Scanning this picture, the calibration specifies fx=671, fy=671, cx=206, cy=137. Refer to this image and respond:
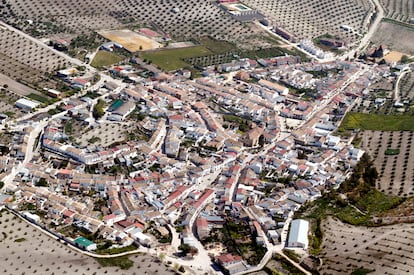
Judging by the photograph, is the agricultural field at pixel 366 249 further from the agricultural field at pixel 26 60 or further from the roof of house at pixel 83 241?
the agricultural field at pixel 26 60

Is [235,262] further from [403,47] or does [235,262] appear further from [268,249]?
[403,47]

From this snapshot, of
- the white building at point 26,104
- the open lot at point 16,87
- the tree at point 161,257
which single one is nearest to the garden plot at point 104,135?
the white building at point 26,104

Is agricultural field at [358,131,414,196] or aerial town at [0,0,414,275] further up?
agricultural field at [358,131,414,196]

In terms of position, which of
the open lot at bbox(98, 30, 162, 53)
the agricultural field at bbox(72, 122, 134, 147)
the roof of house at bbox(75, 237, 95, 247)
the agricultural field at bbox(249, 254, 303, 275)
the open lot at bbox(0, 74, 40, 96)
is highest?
the agricultural field at bbox(249, 254, 303, 275)

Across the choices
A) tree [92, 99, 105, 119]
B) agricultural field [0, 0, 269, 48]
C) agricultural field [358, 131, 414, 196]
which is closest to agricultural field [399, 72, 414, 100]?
agricultural field [358, 131, 414, 196]

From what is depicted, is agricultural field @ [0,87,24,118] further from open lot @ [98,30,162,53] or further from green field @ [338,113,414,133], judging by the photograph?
green field @ [338,113,414,133]

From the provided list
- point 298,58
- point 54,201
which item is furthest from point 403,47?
point 54,201

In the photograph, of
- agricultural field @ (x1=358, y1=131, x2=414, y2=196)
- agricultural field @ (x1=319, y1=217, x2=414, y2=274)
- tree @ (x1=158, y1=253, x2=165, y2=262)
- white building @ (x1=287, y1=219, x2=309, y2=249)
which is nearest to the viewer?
agricultural field @ (x1=319, y1=217, x2=414, y2=274)
